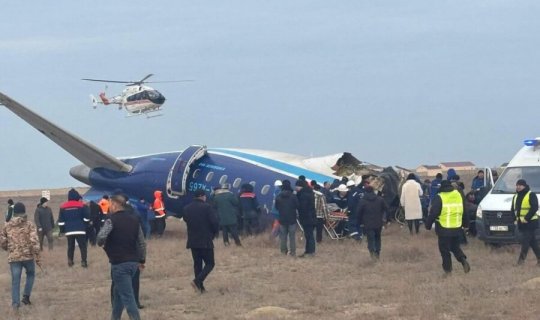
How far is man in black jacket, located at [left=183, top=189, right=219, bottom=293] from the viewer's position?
620 inches

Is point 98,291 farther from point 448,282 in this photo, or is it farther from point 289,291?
point 448,282

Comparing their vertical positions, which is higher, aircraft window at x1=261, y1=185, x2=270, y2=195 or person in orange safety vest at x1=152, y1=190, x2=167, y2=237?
aircraft window at x1=261, y1=185, x2=270, y2=195

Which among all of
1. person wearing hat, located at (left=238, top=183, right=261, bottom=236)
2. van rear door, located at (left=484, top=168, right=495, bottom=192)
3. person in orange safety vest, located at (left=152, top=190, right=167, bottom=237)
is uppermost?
van rear door, located at (left=484, top=168, right=495, bottom=192)

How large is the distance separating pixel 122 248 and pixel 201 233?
A: 123 inches

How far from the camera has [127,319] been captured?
1410 centimetres

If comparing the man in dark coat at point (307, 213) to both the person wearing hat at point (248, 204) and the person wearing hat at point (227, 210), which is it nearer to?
the person wearing hat at point (227, 210)

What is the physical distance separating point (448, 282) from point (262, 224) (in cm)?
1057

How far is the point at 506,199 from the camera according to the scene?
68.0 feet

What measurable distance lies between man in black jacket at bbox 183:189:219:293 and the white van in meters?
6.87

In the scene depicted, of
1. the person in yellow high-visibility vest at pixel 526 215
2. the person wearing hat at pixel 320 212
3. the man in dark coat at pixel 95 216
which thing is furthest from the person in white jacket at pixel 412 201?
the man in dark coat at pixel 95 216

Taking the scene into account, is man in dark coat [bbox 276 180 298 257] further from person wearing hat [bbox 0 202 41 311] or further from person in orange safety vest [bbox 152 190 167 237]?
person wearing hat [bbox 0 202 41 311]

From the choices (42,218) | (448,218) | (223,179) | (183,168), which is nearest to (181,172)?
(183,168)

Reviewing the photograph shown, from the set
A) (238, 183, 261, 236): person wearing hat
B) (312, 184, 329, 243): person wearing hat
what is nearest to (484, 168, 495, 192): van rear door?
(312, 184, 329, 243): person wearing hat

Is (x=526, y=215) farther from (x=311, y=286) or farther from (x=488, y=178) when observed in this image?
(x=488, y=178)
